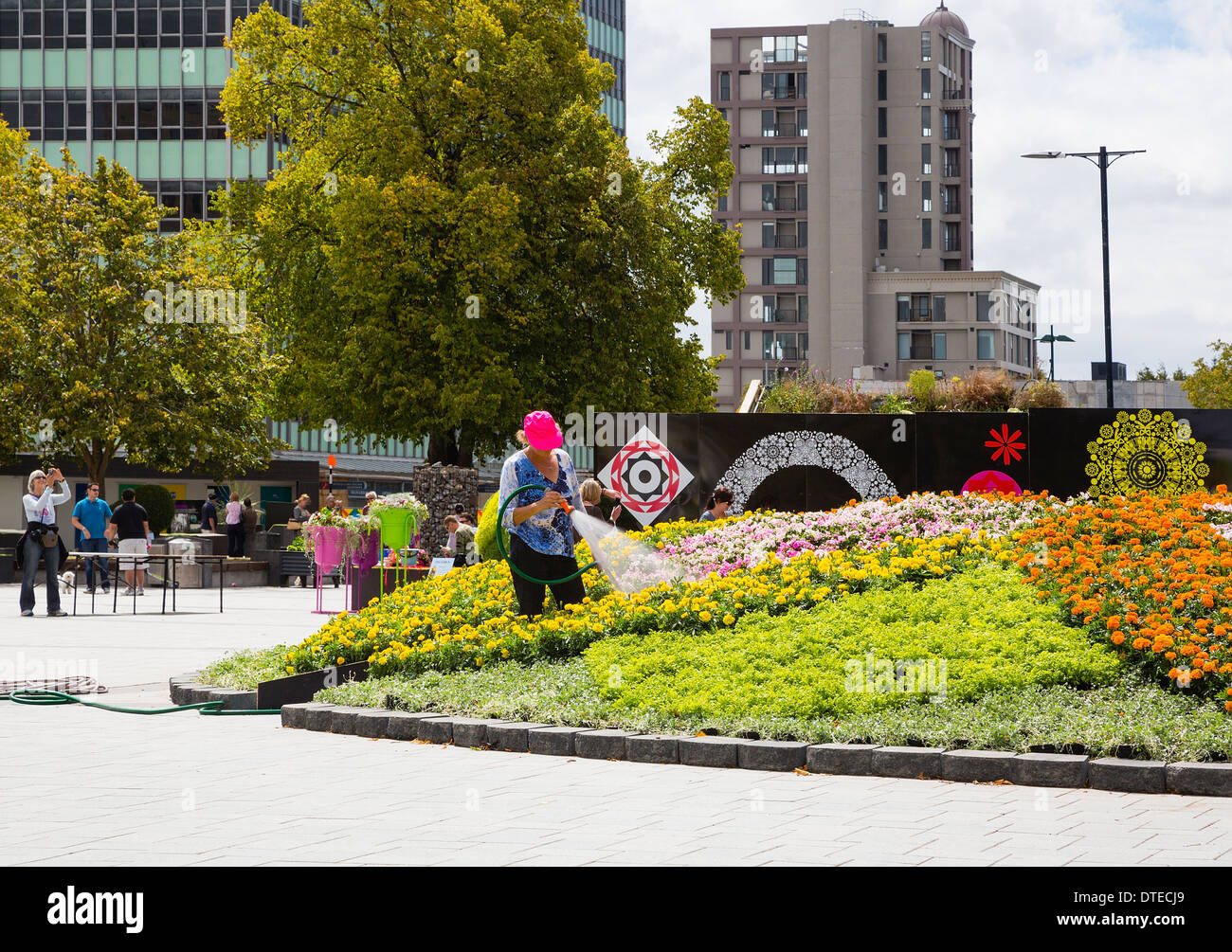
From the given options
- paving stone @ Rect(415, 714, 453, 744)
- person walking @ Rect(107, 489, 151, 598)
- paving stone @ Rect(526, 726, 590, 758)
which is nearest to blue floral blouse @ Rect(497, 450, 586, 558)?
paving stone @ Rect(415, 714, 453, 744)

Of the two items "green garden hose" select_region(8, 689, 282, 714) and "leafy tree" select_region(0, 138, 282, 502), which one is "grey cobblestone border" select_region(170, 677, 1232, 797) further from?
"leafy tree" select_region(0, 138, 282, 502)

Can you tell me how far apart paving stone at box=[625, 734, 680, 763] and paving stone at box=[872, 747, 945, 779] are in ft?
4.18

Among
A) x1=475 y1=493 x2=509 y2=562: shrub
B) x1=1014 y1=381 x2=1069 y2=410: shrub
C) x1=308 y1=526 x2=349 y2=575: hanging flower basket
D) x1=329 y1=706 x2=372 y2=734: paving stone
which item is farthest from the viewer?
x1=1014 y1=381 x2=1069 y2=410: shrub

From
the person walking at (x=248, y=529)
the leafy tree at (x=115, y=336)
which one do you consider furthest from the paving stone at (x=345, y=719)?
the leafy tree at (x=115, y=336)

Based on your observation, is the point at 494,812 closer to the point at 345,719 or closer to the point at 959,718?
the point at 959,718

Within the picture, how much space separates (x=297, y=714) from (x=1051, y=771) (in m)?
5.45

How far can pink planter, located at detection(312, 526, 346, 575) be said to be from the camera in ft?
77.4

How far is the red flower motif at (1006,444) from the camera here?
65.3 feet

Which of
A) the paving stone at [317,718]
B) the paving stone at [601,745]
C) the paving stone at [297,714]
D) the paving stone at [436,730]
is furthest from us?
the paving stone at [297,714]

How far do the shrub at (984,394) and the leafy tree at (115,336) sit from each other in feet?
58.4

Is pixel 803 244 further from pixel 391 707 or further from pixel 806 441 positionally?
pixel 391 707

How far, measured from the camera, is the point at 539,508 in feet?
39.8

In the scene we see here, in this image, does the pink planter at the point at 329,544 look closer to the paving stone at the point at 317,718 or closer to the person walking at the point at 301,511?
the paving stone at the point at 317,718

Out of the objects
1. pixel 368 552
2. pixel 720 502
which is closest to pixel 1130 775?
pixel 720 502
